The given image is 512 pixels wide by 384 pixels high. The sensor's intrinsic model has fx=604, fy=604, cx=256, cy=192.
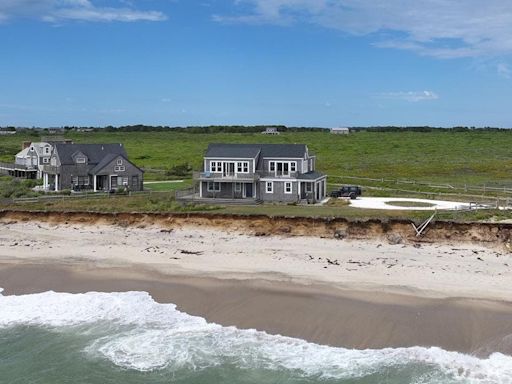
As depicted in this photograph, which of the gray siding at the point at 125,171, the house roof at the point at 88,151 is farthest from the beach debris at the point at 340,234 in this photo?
the house roof at the point at 88,151

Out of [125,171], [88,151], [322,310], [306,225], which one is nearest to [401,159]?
[125,171]

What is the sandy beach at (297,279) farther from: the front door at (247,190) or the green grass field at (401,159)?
the green grass field at (401,159)

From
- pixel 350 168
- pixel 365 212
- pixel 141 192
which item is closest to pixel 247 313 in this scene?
pixel 365 212

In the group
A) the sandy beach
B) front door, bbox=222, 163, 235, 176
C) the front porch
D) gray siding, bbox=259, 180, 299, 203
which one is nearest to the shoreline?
the sandy beach

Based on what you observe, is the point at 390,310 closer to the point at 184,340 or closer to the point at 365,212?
the point at 184,340

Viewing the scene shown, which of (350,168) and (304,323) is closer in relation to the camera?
(304,323)

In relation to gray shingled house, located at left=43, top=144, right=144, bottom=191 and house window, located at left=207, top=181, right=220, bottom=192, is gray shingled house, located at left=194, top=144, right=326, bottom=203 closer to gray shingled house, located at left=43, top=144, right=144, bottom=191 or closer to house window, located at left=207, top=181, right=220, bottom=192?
house window, located at left=207, top=181, right=220, bottom=192

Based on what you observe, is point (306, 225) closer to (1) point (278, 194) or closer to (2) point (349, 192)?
(1) point (278, 194)
